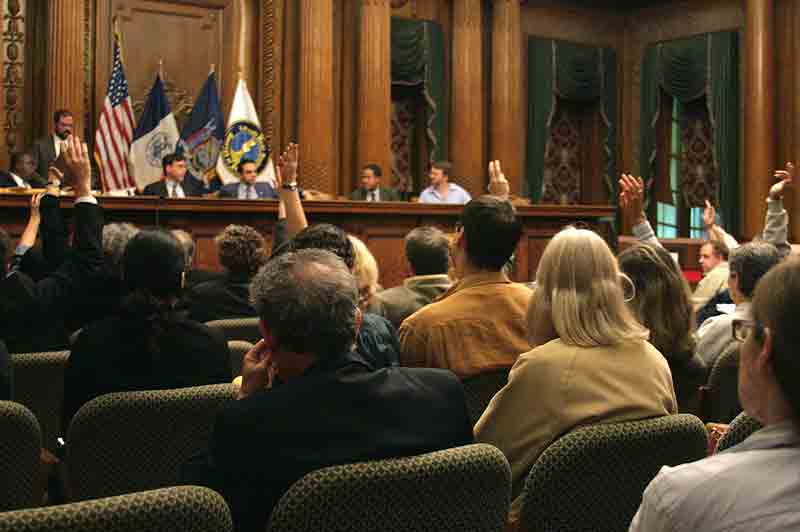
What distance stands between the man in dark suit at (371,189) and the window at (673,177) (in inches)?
174

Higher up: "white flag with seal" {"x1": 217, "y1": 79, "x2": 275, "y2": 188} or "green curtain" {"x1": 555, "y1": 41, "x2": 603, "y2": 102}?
"green curtain" {"x1": 555, "y1": 41, "x2": 603, "y2": 102}

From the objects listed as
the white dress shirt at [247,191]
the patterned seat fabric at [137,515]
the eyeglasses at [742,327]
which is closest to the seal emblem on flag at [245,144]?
the white dress shirt at [247,191]

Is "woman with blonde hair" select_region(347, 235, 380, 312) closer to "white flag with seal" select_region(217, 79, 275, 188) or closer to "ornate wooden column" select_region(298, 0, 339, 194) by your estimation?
"white flag with seal" select_region(217, 79, 275, 188)

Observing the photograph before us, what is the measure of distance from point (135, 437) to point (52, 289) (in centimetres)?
124

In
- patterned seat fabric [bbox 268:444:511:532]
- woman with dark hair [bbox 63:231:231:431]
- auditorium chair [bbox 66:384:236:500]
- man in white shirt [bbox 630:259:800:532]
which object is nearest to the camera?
man in white shirt [bbox 630:259:800:532]

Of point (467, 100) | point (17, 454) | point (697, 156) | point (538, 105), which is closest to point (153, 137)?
point (467, 100)

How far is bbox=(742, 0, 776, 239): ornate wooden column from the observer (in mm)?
10992

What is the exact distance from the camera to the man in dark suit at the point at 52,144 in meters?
8.38

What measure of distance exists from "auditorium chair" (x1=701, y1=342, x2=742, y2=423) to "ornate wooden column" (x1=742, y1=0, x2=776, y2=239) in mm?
8594

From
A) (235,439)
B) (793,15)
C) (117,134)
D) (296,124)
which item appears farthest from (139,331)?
(793,15)

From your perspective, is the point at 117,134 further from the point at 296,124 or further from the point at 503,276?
the point at 503,276

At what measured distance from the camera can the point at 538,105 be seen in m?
12.2

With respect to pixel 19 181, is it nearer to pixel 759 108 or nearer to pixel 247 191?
pixel 247 191

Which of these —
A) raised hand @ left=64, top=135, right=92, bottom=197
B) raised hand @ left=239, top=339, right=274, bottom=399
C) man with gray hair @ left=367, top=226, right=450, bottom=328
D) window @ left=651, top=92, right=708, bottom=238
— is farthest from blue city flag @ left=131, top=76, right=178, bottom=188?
raised hand @ left=239, top=339, right=274, bottom=399
